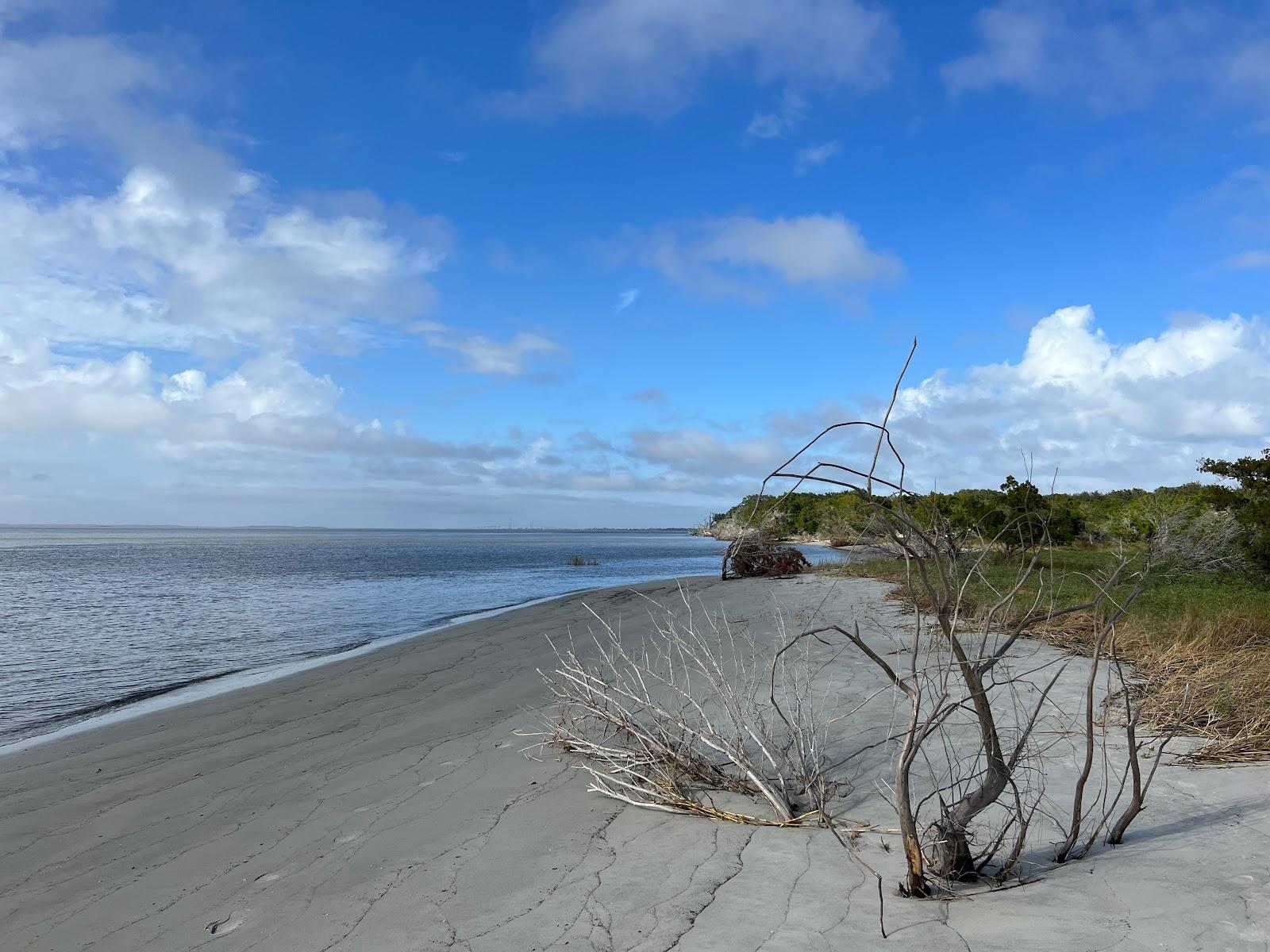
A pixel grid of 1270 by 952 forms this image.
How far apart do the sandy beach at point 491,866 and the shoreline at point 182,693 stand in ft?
6.43

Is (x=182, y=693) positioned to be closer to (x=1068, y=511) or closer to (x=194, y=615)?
(x=194, y=615)

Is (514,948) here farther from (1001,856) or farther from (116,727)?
(116,727)

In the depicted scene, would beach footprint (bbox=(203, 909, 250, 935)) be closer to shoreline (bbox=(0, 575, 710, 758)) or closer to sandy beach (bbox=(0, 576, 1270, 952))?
sandy beach (bbox=(0, 576, 1270, 952))

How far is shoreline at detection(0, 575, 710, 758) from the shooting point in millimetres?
9043

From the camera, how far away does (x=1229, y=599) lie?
12836mm

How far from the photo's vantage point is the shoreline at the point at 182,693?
9.04m

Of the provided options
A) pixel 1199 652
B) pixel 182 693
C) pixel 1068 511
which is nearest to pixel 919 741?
pixel 1199 652

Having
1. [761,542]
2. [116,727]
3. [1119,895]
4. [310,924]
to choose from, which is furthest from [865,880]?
[761,542]

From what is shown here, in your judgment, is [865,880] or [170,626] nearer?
[865,880]

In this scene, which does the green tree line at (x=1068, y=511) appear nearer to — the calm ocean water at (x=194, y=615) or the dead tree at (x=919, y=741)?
the dead tree at (x=919, y=741)

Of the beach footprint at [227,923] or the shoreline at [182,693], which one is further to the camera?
the shoreline at [182,693]

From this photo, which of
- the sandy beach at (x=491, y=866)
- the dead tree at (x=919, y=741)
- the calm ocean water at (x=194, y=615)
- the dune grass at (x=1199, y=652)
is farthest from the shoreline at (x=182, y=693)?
the dune grass at (x=1199, y=652)

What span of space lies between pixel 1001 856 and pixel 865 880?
80 cm

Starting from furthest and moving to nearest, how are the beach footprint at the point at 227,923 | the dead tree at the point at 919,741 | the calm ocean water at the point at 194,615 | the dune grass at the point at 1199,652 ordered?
the calm ocean water at the point at 194,615
the dune grass at the point at 1199,652
the beach footprint at the point at 227,923
the dead tree at the point at 919,741
